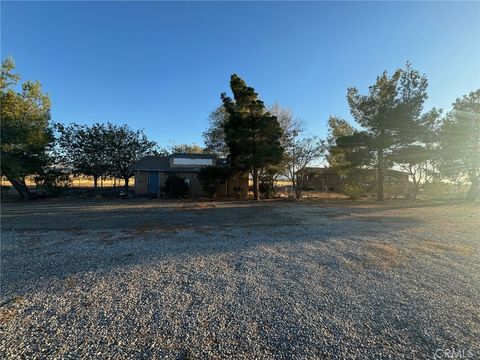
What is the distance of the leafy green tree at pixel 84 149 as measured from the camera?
23.7 meters

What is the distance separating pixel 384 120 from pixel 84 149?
26265 mm

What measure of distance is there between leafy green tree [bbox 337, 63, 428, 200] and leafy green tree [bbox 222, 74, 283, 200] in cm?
515

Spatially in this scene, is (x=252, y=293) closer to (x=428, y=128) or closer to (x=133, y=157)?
(x=428, y=128)

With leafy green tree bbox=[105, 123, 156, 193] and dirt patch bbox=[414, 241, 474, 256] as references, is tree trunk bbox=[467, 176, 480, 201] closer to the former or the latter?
dirt patch bbox=[414, 241, 474, 256]

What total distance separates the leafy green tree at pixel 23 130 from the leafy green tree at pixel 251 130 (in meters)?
13.3

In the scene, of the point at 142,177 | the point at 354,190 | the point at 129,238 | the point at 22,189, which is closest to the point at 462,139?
the point at 354,190

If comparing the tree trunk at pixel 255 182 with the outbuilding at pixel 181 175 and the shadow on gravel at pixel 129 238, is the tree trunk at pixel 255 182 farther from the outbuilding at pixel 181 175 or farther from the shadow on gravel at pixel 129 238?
the shadow on gravel at pixel 129 238

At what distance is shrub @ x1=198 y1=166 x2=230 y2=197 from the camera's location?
19.2 metres

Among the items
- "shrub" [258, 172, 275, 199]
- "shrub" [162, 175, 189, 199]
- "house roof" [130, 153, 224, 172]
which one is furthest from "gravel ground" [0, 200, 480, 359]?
"house roof" [130, 153, 224, 172]

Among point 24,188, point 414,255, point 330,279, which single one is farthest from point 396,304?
point 24,188

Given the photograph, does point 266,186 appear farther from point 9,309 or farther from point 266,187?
point 9,309

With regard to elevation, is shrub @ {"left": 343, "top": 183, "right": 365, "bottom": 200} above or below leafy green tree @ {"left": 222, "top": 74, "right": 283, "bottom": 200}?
below

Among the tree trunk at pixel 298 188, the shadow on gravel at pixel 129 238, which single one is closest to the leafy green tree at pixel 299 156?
the tree trunk at pixel 298 188

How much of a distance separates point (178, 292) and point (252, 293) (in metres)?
1.06
